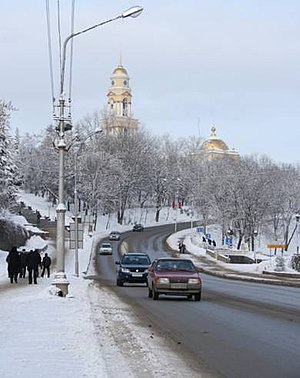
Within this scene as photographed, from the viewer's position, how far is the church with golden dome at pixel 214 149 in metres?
153

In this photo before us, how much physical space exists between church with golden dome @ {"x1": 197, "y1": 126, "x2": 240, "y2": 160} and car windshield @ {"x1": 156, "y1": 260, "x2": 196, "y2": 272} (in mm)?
122753

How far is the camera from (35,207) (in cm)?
12356

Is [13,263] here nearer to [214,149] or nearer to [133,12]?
[133,12]

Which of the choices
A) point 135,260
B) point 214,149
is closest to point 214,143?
point 214,149

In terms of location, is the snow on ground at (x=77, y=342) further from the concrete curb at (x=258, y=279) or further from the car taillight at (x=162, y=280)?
the concrete curb at (x=258, y=279)

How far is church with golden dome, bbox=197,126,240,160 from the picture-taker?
153 m

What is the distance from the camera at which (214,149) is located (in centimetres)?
16912

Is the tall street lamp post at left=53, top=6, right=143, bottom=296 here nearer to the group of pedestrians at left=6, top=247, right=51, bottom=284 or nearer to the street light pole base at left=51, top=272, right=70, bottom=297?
the street light pole base at left=51, top=272, right=70, bottom=297

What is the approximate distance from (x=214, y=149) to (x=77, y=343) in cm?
15767

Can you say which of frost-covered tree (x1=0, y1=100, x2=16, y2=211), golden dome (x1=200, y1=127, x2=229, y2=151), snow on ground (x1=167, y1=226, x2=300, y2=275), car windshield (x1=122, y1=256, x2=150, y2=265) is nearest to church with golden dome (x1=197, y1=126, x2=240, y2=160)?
golden dome (x1=200, y1=127, x2=229, y2=151)

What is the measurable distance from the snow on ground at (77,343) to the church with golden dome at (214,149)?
13120 centimetres

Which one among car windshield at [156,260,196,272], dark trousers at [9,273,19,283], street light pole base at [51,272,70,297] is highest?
car windshield at [156,260,196,272]

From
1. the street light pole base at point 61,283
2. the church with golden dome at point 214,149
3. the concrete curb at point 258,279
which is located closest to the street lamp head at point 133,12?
the street light pole base at point 61,283

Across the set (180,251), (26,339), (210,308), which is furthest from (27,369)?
(180,251)
